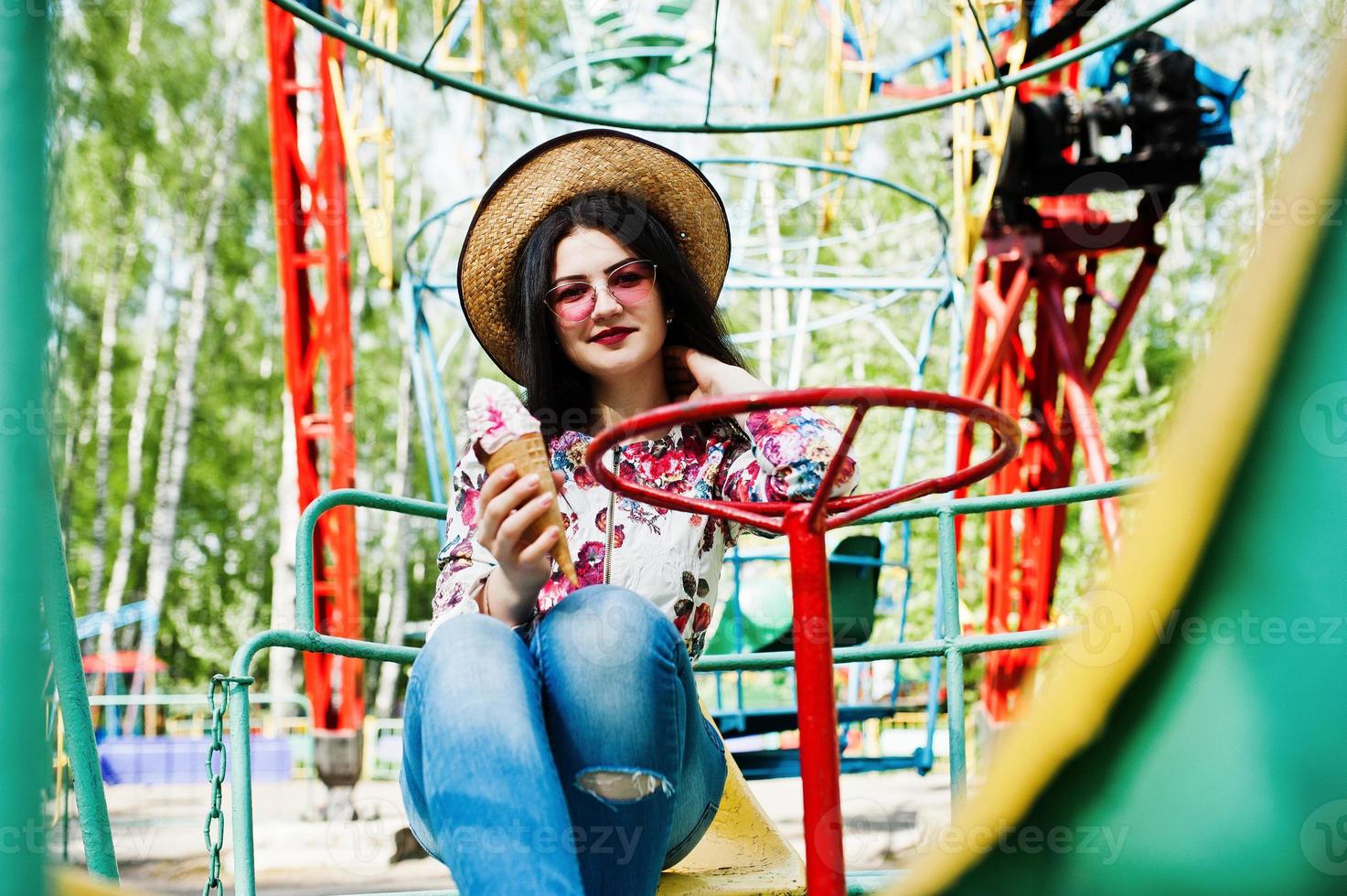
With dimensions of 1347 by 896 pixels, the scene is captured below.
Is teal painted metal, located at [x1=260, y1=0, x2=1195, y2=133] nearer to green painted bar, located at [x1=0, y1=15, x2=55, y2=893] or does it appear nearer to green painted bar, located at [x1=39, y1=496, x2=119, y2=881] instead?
green painted bar, located at [x1=39, y1=496, x2=119, y2=881]

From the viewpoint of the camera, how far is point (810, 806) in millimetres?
744

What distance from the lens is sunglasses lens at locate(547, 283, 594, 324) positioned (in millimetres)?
1319

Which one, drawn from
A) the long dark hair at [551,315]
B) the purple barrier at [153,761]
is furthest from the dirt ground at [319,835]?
the long dark hair at [551,315]

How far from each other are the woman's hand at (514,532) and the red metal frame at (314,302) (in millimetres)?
4340

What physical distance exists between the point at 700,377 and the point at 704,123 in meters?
0.71

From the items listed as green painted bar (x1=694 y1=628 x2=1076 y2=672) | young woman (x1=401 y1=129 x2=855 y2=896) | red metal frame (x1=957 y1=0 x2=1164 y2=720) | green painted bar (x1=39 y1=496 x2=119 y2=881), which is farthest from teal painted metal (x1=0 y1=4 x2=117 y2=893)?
red metal frame (x1=957 y1=0 x2=1164 y2=720)

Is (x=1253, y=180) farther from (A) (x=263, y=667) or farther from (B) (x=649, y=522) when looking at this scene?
(A) (x=263, y=667)

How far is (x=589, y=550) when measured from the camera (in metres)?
1.24

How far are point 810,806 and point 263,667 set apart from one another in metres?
17.9

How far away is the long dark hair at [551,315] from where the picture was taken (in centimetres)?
137

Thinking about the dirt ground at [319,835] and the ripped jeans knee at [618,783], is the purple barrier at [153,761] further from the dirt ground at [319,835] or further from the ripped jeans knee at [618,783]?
the ripped jeans knee at [618,783]

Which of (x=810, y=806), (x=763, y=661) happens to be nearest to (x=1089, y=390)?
(x=763, y=661)

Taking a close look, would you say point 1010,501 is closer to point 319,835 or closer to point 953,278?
point 953,278

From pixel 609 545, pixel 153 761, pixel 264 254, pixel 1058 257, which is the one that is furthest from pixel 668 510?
pixel 264 254
